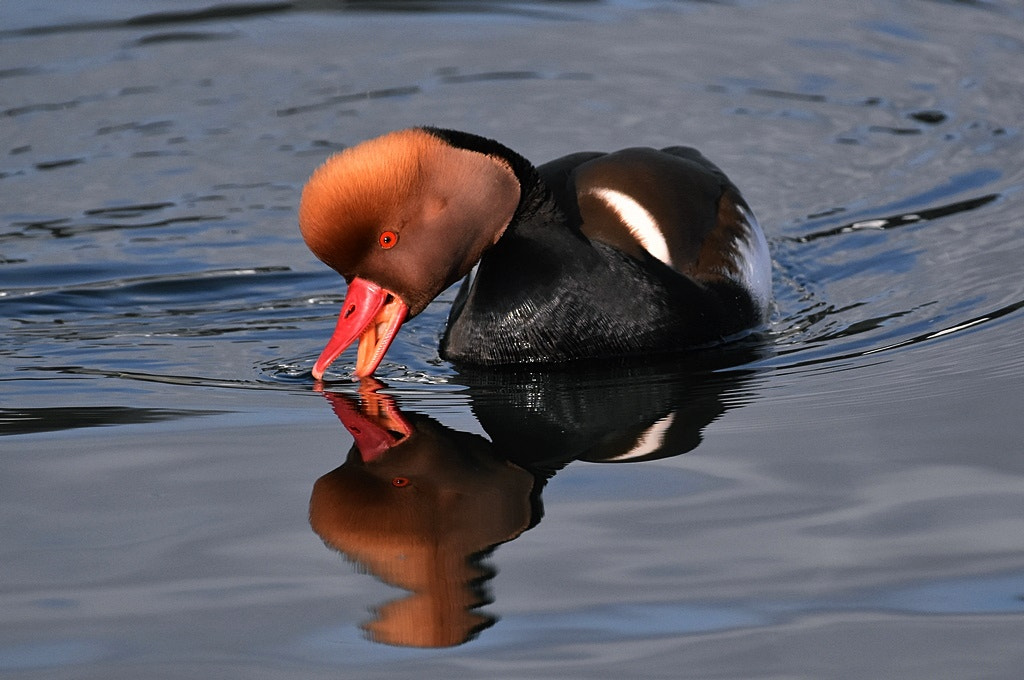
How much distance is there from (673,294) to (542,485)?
1547 millimetres

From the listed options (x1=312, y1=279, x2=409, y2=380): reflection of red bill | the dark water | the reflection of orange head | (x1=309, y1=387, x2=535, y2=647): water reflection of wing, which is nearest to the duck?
(x1=312, y1=279, x2=409, y2=380): reflection of red bill

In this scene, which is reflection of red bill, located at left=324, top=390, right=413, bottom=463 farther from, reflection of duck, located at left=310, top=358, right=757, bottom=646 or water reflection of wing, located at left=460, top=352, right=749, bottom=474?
water reflection of wing, located at left=460, top=352, right=749, bottom=474

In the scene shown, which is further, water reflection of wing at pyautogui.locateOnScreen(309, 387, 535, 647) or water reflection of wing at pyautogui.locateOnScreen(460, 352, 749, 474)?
water reflection of wing at pyautogui.locateOnScreen(460, 352, 749, 474)

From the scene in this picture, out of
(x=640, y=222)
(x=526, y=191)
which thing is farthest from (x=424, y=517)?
(x=640, y=222)

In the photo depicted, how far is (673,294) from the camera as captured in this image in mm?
5207

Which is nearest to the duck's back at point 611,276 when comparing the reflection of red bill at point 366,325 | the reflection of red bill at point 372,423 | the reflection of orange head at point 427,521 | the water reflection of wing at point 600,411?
the water reflection of wing at point 600,411

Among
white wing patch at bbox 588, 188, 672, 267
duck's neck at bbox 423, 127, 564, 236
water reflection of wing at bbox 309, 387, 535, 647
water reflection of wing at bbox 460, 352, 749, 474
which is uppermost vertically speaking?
duck's neck at bbox 423, 127, 564, 236

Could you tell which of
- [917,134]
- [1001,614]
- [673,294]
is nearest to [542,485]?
[1001,614]

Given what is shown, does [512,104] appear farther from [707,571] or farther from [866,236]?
[707,571]

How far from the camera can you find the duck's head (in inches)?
180

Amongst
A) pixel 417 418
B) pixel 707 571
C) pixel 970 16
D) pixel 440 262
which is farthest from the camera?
pixel 970 16

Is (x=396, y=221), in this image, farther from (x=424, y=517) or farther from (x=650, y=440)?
(x=424, y=517)

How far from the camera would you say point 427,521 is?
3.59m

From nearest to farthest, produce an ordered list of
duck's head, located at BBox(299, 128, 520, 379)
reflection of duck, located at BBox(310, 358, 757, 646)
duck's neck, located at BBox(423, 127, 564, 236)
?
reflection of duck, located at BBox(310, 358, 757, 646) → duck's head, located at BBox(299, 128, 520, 379) → duck's neck, located at BBox(423, 127, 564, 236)
